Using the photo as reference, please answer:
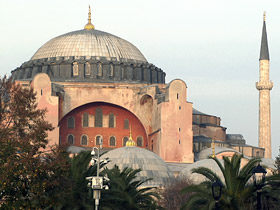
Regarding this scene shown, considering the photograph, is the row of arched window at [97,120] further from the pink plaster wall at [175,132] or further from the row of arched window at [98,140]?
the pink plaster wall at [175,132]

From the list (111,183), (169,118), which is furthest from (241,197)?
(169,118)

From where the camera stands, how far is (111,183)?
4091 cm

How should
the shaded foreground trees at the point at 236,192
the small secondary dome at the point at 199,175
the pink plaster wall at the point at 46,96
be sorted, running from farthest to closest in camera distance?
the pink plaster wall at the point at 46,96
the small secondary dome at the point at 199,175
the shaded foreground trees at the point at 236,192

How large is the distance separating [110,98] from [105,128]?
93.2 inches

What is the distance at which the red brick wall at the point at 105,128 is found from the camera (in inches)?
2979

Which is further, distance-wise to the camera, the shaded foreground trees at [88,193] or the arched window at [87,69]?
the arched window at [87,69]

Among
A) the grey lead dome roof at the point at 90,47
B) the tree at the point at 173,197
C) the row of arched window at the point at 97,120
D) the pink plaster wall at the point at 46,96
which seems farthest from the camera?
the grey lead dome roof at the point at 90,47

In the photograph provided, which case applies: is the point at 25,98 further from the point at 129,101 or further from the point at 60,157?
the point at 129,101

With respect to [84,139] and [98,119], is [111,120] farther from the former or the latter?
[84,139]

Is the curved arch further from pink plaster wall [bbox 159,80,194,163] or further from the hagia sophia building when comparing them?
pink plaster wall [bbox 159,80,194,163]

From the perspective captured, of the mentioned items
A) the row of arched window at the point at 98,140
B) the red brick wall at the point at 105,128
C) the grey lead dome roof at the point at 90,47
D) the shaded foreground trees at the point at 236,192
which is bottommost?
the shaded foreground trees at the point at 236,192

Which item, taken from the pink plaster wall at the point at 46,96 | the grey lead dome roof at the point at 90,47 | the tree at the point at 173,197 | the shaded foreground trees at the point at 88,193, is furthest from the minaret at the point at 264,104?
the shaded foreground trees at the point at 88,193

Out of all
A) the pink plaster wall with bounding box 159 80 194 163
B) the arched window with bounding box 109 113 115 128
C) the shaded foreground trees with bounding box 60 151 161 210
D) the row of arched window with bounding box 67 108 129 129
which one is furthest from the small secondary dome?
the shaded foreground trees with bounding box 60 151 161 210

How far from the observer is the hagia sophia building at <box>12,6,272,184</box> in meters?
72.4
